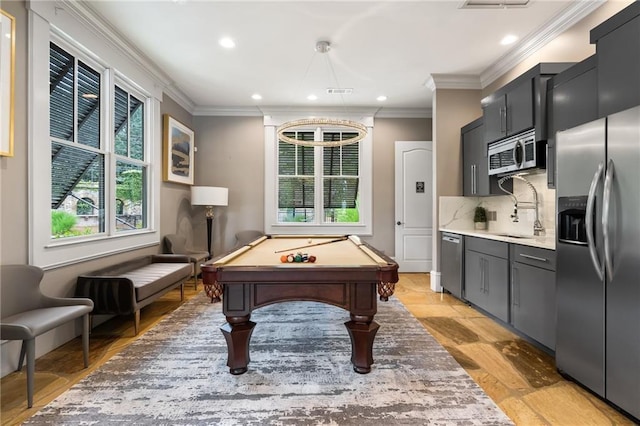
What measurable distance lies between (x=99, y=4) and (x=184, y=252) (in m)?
3.04

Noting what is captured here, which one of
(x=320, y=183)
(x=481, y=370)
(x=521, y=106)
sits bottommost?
(x=481, y=370)

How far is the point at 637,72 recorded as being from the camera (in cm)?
171

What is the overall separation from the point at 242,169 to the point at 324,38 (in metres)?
2.92

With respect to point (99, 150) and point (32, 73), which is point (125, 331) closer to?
point (99, 150)

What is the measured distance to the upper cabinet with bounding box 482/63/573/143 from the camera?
2.76 meters

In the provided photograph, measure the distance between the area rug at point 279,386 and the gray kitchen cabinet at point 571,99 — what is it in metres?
2.02

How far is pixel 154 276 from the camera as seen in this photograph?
3154 millimetres

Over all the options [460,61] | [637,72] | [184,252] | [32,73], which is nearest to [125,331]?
[184,252]

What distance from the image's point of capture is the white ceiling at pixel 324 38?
2783mm

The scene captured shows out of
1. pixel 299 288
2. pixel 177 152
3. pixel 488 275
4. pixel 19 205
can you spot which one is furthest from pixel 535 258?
pixel 177 152

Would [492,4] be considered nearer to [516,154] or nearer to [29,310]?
[516,154]

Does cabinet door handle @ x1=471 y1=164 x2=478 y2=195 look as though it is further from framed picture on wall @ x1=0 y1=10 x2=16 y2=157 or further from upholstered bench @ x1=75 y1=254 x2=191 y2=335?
framed picture on wall @ x1=0 y1=10 x2=16 y2=157

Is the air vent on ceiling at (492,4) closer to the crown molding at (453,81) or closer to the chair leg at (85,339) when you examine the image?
the crown molding at (453,81)

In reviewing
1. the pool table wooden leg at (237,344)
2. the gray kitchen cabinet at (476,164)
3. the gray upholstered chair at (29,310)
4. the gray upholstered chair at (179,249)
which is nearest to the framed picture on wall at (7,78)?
the gray upholstered chair at (29,310)
